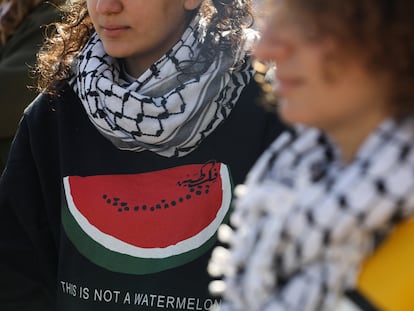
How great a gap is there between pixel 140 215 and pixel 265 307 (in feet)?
3.44

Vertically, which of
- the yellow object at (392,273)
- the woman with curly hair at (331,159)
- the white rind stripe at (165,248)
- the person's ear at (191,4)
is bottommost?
the white rind stripe at (165,248)

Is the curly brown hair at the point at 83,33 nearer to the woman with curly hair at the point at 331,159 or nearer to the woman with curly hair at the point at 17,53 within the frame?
the woman with curly hair at the point at 17,53

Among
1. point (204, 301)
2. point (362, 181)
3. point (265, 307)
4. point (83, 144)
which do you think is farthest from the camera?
point (83, 144)

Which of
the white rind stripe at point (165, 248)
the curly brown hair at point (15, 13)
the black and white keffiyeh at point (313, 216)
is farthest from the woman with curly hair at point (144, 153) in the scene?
the curly brown hair at point (15, 13)

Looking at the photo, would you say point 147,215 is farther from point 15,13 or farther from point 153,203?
point 15,13

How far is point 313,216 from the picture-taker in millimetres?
1258

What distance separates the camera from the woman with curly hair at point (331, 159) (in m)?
1.23

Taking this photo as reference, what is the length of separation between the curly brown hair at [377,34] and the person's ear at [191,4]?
3.85 ft

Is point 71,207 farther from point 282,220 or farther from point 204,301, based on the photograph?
point 282,220

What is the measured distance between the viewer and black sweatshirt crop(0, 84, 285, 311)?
7.55 feet

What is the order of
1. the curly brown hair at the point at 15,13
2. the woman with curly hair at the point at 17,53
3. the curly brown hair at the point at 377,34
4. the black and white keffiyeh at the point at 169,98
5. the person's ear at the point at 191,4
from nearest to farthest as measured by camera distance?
the curly brown hair at the point at 377,34 < the black and white keffiyeh at the point at 169,98 < the person's ear at the point at 191,4 < the woman with curly hair at the point at 17,53 < the curly brown hair at the point at 15,13

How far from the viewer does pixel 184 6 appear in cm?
241

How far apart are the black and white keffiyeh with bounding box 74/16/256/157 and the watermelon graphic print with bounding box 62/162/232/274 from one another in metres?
0.09

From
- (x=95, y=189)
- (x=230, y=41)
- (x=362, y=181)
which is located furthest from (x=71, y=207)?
(x=362, y=181)
